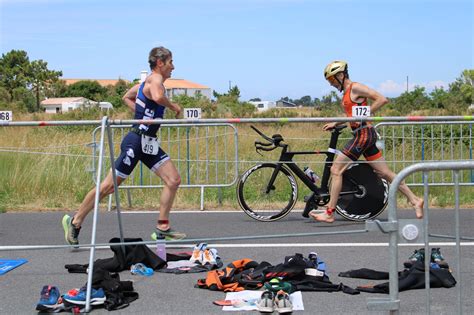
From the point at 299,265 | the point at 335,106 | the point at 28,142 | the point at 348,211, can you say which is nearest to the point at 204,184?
the point at 348,211

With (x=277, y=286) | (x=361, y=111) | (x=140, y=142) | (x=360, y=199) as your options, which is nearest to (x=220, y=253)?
(x=140, y=142)

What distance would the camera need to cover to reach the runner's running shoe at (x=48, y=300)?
Answer: 5.75 m

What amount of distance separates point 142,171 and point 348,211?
4.20 meters

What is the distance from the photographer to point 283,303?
18.6ft

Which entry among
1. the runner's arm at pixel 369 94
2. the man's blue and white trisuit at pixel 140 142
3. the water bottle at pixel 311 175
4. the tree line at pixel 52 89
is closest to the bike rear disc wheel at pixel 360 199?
the water bottle at pixel 311 175

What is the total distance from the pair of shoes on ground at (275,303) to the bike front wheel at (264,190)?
4.46 meters

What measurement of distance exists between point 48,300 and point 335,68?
5.06m

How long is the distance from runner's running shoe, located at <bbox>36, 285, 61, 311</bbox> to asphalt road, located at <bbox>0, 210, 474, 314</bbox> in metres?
0.14

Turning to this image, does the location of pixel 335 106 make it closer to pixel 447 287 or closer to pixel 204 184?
pixel 204 184

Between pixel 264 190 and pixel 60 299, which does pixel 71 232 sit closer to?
pixel 60 299

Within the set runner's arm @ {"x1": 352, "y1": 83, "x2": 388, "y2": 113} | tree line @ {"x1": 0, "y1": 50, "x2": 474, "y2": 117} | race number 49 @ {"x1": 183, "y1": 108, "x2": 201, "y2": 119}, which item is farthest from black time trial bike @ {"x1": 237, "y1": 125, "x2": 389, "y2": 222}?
tree line @ {"x1": 0, "y1": 50, "x2": 474, "y2": 117}

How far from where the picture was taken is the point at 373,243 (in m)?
8.45

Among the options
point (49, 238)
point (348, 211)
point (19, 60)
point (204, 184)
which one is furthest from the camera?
point (19, 60)

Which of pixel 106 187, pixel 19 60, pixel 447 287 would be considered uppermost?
pixel 19 60
